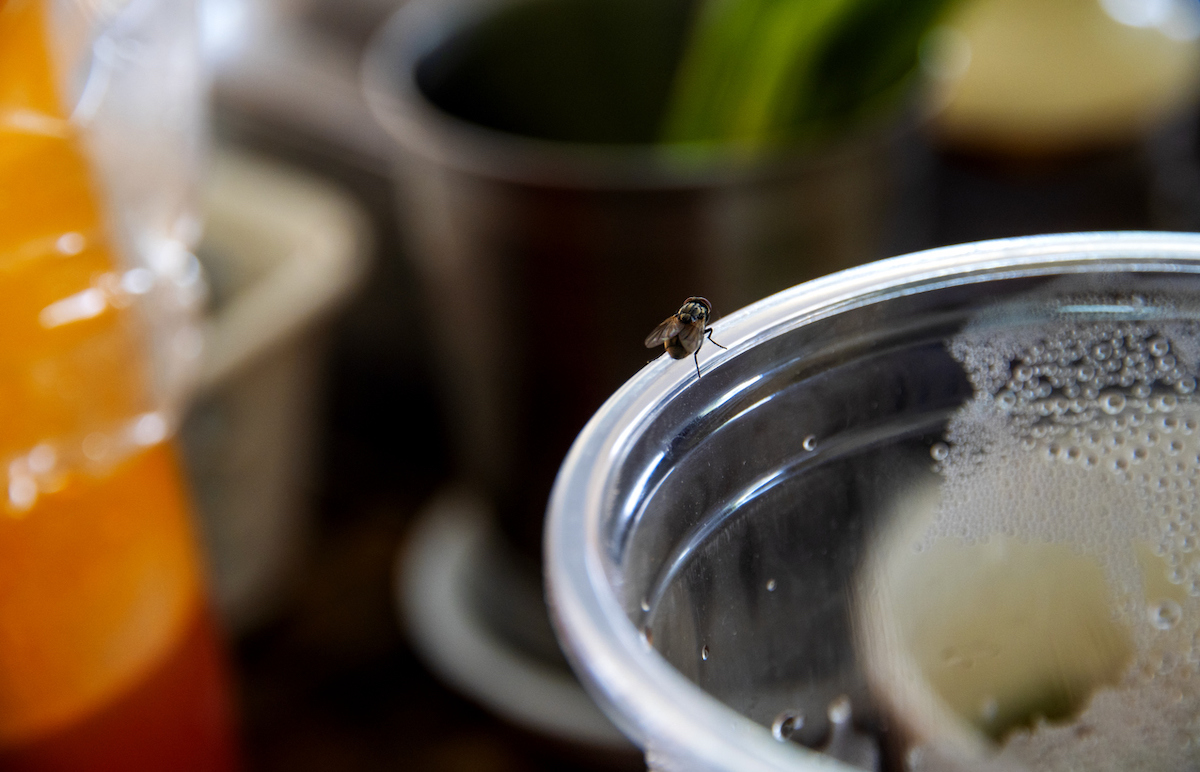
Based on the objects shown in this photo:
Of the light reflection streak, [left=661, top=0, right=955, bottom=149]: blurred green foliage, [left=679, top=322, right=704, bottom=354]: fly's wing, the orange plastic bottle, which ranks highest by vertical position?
[left=661, top=0, right=955, bottom=149]: blurred green foliage

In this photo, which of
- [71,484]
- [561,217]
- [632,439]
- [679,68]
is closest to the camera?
[632,439]

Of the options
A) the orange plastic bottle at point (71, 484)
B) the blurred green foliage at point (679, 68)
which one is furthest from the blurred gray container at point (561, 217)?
the orange plastic bottle at point (71, 484)

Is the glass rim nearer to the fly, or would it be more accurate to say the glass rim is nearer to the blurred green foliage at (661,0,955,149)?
the fly

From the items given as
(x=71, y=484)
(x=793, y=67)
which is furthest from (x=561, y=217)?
(x=71, y=484)

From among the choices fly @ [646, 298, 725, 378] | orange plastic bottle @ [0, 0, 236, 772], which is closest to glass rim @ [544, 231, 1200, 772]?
fly @ [646, 298, 725, 378]

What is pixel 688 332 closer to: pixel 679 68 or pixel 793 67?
pixel 793 67
